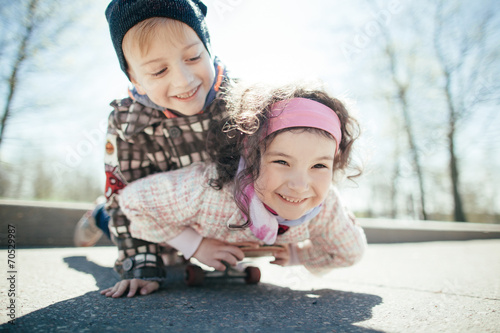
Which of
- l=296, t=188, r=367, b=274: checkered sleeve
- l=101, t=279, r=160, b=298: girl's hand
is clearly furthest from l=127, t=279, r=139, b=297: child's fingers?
l=296, t=188, r=367, b=274: checkered sleeve

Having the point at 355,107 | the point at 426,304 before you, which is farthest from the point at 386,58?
the point at 426,304

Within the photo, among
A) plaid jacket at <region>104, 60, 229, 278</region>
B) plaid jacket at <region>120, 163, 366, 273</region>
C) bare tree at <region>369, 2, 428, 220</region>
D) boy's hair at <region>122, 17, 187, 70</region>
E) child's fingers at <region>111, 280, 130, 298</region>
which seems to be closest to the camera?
child's fingers at <region>111, 280, 130, 298</region>

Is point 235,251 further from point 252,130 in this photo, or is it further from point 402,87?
point 402,87

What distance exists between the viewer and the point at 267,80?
Result: 1.51 m

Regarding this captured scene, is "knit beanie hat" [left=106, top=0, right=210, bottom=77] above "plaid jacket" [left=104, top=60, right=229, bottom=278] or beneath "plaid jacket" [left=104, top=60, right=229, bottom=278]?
above

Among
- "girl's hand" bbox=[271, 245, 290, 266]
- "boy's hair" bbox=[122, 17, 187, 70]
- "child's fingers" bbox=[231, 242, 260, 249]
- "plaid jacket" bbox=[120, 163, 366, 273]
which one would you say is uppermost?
"boy's hair" bbox=[122, 17, 187, 70]

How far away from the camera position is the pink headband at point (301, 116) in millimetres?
1313

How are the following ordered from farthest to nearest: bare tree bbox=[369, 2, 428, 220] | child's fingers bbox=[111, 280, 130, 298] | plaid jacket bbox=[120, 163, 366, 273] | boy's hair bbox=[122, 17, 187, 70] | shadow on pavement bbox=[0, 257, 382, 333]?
bare tree bbox=[369, 2, 428, 220], boy's hair bbox=[122, 17, 187, 70], plaid jacket bbox=[120, 163, 366, 273], child's fingers bbox=[111, 280, 130, 298], shadow on pavement bbox=[0, 257, 382, 333]

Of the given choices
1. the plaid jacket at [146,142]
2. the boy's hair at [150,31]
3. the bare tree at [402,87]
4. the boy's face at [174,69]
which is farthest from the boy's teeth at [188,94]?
the bare tree at [402,87]

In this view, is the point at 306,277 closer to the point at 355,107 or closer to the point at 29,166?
the point at 355,107

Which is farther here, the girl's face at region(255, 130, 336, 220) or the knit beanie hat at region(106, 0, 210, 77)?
the knit beanie hat at region(106, 0, 210, 77)

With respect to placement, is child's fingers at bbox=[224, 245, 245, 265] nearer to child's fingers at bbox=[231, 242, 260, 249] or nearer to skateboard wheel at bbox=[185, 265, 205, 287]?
child's fingers at bbox=[231, 242, 260, 249]

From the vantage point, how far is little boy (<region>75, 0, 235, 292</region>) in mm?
1518

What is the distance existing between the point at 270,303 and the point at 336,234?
51cm
